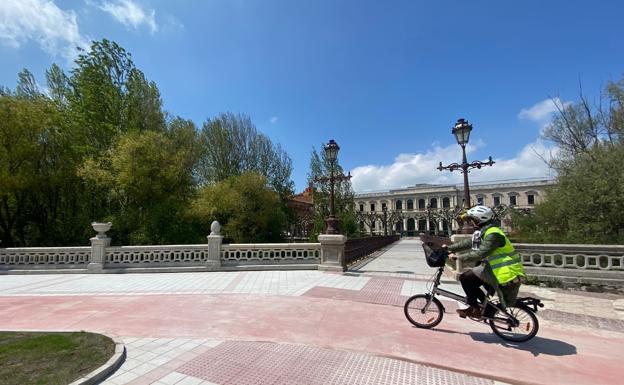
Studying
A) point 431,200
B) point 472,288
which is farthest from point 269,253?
point 431,200

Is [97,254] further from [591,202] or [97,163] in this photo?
[591,202]

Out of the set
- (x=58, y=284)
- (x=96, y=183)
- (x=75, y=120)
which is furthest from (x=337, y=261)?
(x=75, y=120)

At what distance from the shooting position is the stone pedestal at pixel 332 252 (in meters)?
10.2

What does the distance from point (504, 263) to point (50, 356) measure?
5.69m

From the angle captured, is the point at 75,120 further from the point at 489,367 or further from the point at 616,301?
the point at 616,301

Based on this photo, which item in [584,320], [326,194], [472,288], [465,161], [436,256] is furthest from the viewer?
[326,194]

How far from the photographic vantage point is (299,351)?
383 centimetres

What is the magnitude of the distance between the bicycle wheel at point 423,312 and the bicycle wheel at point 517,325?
735 mm

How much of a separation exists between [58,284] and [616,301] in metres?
14.1

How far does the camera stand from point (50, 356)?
3541mm

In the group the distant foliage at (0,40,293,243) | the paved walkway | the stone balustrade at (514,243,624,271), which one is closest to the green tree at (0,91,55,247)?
the distant foliage at (0,40,293,243)

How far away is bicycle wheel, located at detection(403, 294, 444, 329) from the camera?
4.68m

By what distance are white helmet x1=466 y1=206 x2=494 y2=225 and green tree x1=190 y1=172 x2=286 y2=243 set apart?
50.7 feet

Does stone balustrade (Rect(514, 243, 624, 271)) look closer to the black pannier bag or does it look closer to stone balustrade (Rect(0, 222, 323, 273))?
the black pannier bag
